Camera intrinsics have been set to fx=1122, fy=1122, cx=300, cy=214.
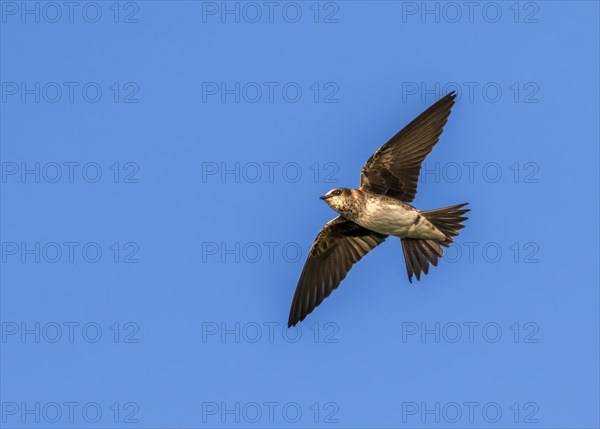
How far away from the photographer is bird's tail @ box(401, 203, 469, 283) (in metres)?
14.1

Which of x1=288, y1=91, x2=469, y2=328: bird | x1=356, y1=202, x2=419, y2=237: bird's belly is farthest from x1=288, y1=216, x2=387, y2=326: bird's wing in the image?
x1=356, y1=202, x2=419, y2=237: bird's belly

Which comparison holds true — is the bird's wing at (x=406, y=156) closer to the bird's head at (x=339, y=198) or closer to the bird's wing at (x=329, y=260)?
the bird's head at (x=339, y=198)

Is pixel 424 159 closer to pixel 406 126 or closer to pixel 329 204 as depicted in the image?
pixel 406 126

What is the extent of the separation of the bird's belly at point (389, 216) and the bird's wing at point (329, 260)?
1.01 meters

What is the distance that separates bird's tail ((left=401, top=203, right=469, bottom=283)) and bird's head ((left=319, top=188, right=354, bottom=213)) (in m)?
0.96

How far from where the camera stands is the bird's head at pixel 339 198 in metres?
14.2

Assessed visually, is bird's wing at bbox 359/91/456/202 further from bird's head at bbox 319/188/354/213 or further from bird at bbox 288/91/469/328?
bird's head at bbox 319/188/354/213

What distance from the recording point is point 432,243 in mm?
14359

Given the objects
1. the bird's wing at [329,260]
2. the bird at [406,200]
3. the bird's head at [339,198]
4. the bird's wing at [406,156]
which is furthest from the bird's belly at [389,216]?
the bird's wing at [329,260]

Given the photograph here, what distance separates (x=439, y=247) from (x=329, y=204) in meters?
1.51

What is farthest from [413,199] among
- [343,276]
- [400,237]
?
[343,276]

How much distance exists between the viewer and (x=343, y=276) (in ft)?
50.9

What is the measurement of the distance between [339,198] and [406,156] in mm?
1043

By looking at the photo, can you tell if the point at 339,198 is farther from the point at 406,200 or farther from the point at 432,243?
the point at 432,243
